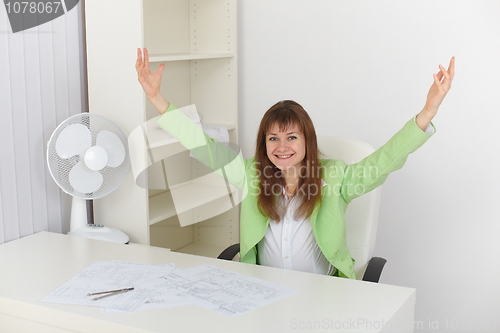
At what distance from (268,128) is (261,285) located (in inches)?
24.4

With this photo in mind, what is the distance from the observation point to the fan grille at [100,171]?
201 cm

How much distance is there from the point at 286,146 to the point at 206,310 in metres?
0.72

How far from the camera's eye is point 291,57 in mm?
2729

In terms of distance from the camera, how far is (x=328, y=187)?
1898 millimetres

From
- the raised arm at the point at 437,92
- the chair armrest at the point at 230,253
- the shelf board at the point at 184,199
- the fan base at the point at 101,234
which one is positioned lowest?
the chair armrest at the point at 230,253

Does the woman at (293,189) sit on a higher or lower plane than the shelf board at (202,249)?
higher

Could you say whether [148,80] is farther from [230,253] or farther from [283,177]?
[230,253]

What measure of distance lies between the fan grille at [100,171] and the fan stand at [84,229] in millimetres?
68

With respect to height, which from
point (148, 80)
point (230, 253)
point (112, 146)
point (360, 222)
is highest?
point (148, 80)

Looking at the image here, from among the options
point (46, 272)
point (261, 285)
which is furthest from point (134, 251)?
point (261, 285)

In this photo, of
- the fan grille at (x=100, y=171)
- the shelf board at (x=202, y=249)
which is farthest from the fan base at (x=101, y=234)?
the shelf board at (x=202, y=249)

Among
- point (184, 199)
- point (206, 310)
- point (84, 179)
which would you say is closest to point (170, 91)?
point (184, 199)

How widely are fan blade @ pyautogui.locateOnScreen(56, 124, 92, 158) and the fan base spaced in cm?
32

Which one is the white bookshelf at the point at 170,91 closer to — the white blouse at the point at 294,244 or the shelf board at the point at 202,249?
the shelf board at the point at 202,249
